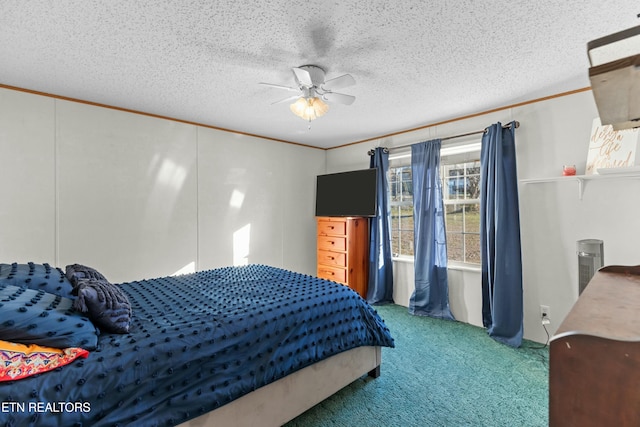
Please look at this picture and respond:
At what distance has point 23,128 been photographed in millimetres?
2654

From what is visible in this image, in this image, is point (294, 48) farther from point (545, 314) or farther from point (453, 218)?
point (545, 314)

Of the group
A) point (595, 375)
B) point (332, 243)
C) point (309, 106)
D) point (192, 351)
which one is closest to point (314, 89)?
point (309, 106)

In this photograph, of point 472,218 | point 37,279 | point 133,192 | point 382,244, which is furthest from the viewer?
point 382,244

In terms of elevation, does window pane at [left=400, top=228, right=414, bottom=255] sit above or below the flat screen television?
below

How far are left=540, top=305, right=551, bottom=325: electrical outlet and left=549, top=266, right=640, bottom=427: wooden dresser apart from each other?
2639 mm

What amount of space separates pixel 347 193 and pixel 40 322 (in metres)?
3.67

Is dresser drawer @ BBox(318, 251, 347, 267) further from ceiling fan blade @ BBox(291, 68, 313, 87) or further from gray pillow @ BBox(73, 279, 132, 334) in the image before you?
gray pillow @ BBox(73, 279, 132, 334)

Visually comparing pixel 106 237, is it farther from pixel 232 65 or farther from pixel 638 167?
pixel 638 167

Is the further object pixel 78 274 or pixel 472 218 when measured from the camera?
pixel 472 218

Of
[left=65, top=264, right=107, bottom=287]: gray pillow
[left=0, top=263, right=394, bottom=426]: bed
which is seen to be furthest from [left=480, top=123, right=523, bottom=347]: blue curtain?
[left=65, top=264, right=107, bottom=287]: gray pillow

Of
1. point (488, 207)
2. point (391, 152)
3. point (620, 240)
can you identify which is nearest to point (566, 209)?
point (620, 240)

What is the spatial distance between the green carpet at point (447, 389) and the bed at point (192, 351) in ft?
0.51

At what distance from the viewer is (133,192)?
3.22m

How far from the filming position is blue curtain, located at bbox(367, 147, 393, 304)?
4168 mm
